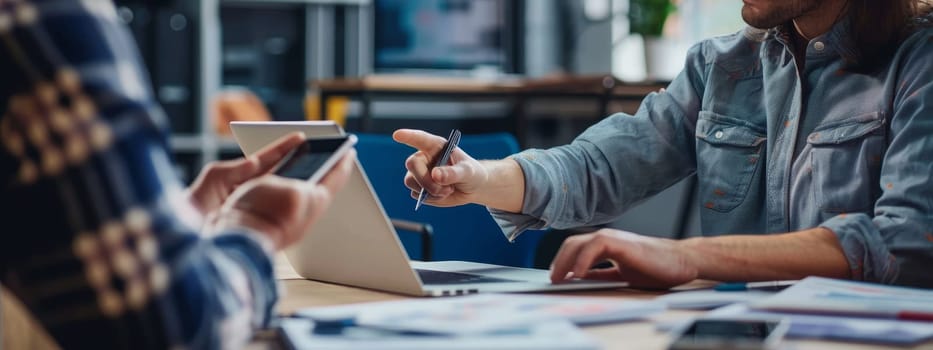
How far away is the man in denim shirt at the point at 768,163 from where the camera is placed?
1.21 m

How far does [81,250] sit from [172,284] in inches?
2.2

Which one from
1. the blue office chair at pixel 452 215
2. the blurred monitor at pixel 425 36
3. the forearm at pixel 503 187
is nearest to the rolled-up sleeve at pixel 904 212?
the forearm at pixel 503 187

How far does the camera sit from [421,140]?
1.49 m

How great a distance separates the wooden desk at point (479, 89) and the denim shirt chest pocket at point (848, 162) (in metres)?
2.34

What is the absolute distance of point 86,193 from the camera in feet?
2.09

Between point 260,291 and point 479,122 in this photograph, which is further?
point 479,122

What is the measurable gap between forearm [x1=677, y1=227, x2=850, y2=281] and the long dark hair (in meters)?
0.34

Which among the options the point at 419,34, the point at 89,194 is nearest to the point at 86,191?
the point at 89,194

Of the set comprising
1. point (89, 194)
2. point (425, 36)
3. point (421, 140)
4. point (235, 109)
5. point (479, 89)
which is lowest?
point (235, 109)

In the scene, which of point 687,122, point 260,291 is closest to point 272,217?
point 260,291

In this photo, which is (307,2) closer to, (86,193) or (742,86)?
(742,86)

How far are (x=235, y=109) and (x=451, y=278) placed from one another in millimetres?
3526

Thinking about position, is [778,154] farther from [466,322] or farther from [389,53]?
[389,53]

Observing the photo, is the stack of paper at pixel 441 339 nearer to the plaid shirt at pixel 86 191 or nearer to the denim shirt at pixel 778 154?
the plaid shirt at pixel 86 191
